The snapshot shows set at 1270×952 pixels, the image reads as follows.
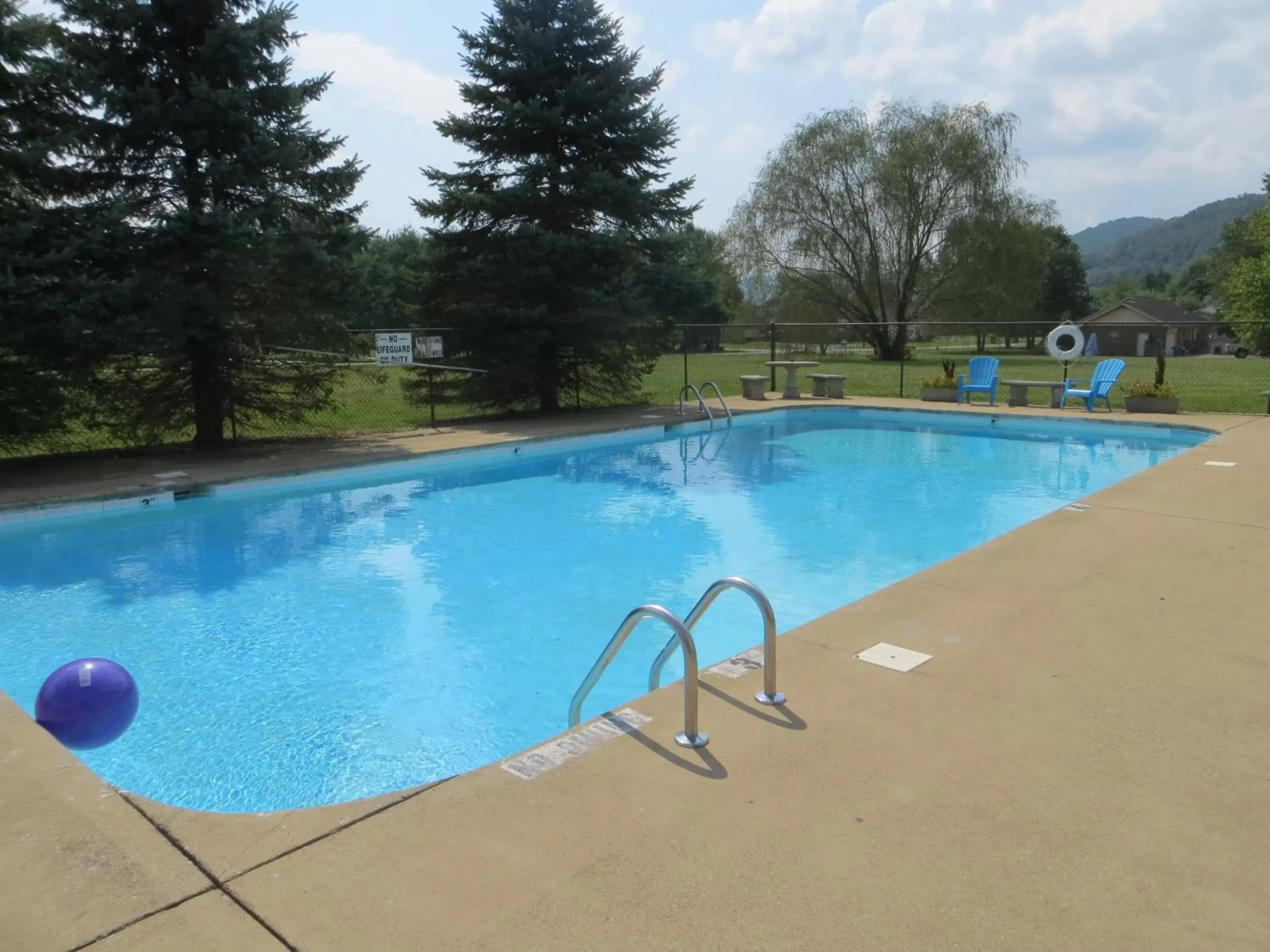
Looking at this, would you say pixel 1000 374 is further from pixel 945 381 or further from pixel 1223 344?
pixel 1223 344

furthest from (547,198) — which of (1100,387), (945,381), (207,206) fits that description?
(1100,387)

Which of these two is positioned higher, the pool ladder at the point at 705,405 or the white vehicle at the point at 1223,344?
the white vehicle at the point at 1223,344

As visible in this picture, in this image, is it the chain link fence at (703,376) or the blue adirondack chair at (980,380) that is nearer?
the chain link fence at (703,376)

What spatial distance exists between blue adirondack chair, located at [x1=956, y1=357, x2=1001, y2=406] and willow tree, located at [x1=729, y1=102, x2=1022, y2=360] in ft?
53.2

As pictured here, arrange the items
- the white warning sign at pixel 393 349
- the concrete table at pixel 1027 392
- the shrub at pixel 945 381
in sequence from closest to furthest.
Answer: the white warning sign at pixel 393 349
the concrete table at pixel 1027 392
the shrub at pixel 945 381

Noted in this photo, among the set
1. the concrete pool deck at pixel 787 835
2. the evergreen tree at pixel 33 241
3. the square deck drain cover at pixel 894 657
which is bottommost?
the concrete pool deck at pixel 787 835

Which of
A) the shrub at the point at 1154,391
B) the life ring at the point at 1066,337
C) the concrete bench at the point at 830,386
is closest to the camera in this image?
the shrub at the point at 1154,391

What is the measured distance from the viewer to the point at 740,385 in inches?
845

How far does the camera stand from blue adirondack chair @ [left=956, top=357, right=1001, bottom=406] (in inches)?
642

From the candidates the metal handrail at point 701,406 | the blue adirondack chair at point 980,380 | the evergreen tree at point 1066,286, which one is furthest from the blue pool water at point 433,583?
the evergreen tree at point 1066,286

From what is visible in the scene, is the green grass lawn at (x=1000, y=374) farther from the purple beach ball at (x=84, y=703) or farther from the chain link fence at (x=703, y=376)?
the purple beach ball at (x=84, y=703)

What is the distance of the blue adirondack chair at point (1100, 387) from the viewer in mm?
14500

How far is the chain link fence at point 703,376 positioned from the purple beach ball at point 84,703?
26.1 ft

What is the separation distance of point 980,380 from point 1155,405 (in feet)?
10.6
